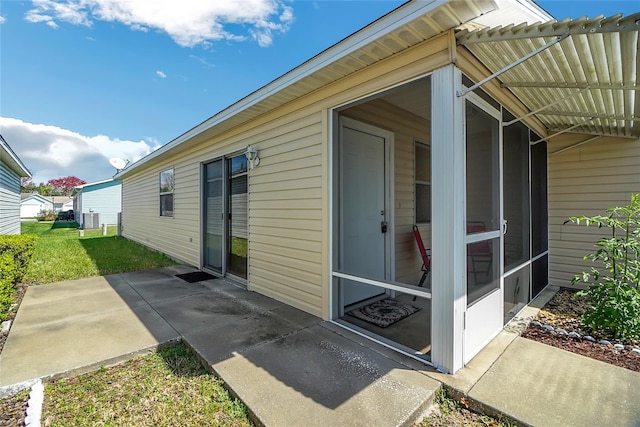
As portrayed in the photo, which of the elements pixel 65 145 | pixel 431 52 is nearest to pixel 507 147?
pixel 431 52

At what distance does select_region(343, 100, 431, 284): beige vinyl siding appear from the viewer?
4.16 metres

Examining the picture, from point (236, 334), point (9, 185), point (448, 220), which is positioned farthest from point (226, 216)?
point (9, 185)

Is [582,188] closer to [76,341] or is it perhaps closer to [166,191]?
[76,341]

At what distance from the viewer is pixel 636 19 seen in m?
1.57

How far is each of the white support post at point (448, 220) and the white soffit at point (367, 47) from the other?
1.06 feet

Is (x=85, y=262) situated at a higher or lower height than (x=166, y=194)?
lower

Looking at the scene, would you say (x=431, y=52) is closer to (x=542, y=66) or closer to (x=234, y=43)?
(x=542, y=66)

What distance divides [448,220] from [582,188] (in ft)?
12.1

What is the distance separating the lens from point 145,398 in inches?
78.3

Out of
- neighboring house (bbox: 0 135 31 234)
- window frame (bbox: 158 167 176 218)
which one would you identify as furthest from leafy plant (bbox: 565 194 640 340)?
neighboring house (bbox: 0 135 31 234)

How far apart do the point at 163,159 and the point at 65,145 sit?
199 feet

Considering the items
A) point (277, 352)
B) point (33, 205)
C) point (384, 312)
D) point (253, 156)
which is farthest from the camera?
point (33, 205)

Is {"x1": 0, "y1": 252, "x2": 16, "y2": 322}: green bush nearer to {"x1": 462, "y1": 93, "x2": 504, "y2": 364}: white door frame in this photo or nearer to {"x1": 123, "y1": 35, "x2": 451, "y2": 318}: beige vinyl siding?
{"x1": 123, "y1": 35, "x2": 451, "y2": 318}: beige vinyl siding

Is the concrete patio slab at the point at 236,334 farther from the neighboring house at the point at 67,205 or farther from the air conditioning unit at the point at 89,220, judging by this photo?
the neighboring house at the point at 67,205
